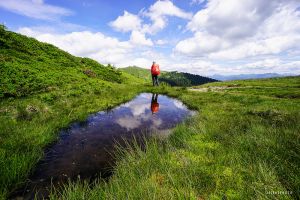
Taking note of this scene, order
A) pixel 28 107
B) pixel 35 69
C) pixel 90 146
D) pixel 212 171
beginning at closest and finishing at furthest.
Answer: pixel 212 171, pixel 90 146, pixel 28 107, pixel 35 69

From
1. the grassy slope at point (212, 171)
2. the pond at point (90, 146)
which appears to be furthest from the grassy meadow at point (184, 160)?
the pond at point (90, 146)

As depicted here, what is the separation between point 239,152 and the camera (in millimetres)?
5812

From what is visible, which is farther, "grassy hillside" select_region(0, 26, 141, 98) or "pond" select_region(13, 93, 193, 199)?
"grassy hillside" select_region(0, 26, 141, 98)

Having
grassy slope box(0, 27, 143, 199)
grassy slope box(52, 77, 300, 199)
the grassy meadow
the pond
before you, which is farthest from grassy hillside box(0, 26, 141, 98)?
grassy slope box(52, 77, 300, 199)

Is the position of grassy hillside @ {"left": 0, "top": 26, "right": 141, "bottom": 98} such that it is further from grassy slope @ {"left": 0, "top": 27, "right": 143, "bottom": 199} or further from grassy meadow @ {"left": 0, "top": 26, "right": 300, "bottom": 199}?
grassy meadow @ {"left": 0, "top": 26, "right": 300, "bottom": 199}

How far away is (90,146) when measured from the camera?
7.92 m

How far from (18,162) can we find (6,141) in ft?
5.21

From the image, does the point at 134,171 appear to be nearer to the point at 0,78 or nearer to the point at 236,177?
the point at 236,177

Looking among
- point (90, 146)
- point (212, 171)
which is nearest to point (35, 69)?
point (90, 146)

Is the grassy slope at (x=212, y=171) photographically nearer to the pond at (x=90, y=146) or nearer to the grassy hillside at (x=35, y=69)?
the pond at (x=90, y=146)

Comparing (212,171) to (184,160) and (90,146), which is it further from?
(90,146)

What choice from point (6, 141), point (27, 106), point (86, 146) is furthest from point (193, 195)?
point (27, 106)

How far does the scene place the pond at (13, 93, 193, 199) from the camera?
18.9 feet

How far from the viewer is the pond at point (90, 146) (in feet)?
18.9
